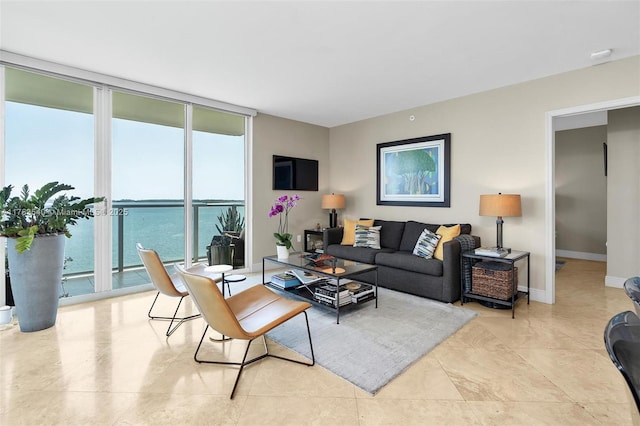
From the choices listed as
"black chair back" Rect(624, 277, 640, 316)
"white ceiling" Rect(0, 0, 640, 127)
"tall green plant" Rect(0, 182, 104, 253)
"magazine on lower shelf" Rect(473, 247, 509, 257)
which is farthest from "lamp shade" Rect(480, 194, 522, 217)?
"tall green plant" Rect(0, 182, 104, 253)

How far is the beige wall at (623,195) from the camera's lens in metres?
4.07

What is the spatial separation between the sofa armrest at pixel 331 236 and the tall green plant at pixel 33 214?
296 centimetres

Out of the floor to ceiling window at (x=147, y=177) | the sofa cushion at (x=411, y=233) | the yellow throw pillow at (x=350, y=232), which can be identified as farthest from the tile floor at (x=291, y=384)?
the yellow throw pillow at (x=350, y=232)

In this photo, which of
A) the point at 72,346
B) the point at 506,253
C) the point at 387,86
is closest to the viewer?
the point at 72,346

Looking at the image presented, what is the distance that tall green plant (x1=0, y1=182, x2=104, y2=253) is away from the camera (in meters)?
2.68

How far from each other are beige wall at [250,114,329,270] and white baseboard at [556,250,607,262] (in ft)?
15.8

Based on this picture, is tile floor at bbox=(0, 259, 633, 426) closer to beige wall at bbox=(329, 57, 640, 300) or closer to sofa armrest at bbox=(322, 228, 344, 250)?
beige wall at bbox=(329, 57, 640, 300)

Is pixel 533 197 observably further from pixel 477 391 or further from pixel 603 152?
pixel 603 152

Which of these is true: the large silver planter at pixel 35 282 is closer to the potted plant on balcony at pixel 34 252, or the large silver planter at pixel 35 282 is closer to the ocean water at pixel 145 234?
the potted plant on balcony at pixel 34 252

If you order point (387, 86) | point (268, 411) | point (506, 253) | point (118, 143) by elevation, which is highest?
point (387, 86)

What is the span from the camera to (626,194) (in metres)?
4.14

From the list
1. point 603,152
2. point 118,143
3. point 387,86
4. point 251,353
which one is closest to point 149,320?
point 251,353

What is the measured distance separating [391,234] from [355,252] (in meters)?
0.68

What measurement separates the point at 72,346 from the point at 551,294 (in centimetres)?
469
